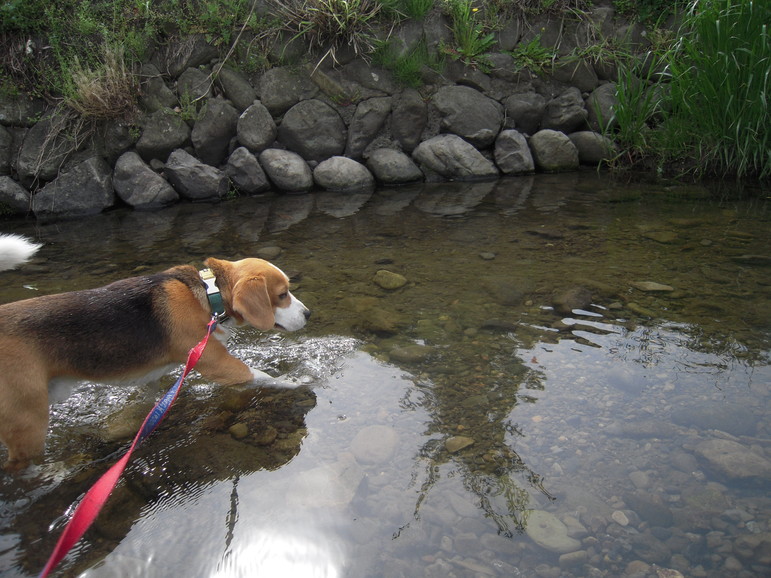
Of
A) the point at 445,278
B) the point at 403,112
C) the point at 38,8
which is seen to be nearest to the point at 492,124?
the point at 403,112

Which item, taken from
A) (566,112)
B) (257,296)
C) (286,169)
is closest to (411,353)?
(257,296)

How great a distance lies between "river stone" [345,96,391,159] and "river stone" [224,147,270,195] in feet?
4.30

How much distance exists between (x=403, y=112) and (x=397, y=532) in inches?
263

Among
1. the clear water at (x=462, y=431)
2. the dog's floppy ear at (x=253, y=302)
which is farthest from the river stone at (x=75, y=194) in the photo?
the dog's floppy ear at (x=253, y=302)

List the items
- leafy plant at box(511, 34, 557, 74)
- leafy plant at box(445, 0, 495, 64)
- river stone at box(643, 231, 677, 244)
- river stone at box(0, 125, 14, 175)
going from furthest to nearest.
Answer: leafy plant at box(511, 34, 557, 74)
leafy plant at box(445, 0, 495, 64)
river stone at box(0, 125, 14, 175)
river stone at box(643, 231, 677, 244)

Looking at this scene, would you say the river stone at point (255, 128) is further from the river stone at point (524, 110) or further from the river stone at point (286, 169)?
the river stone at point (524, 110)

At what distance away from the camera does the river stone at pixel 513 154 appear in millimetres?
7945

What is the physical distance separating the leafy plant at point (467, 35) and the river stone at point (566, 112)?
4.16ft

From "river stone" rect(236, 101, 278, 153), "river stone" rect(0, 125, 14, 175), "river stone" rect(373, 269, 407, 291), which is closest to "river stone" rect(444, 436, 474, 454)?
"river stone" rect(373, 269, 407, 291)

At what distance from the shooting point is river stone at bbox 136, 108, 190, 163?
7543 mm

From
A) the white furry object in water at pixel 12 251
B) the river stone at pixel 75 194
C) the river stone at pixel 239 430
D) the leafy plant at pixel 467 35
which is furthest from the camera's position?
the leafy plant at pixel 467 35

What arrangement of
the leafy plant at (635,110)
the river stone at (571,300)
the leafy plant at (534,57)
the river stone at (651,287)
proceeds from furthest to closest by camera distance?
the leafy plant at (534,57) → the leafy plant at (635,110) → the river stone at (651,287) → the river stone at (571,300)

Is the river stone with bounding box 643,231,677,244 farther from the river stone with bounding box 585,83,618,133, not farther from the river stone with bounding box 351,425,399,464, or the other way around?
the river stone with bounding box 351,425,399,464

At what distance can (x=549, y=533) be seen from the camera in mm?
2184
